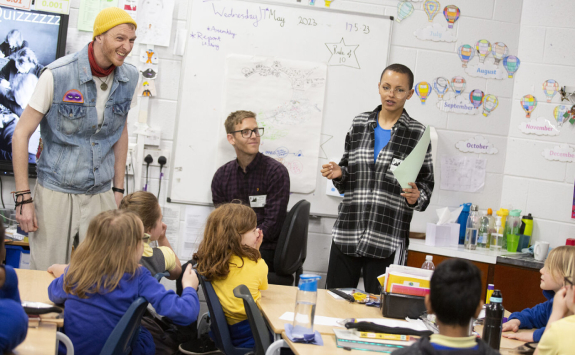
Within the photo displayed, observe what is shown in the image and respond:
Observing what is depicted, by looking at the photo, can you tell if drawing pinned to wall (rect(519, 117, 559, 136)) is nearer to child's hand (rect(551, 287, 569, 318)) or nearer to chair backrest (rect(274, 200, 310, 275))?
chair backrest (rect(274, 200, 310, 275))

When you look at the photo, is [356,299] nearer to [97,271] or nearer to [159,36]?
[97,271]

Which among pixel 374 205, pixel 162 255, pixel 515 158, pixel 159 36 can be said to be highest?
pixel 159 36

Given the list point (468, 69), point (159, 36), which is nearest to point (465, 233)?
point (468, 69)

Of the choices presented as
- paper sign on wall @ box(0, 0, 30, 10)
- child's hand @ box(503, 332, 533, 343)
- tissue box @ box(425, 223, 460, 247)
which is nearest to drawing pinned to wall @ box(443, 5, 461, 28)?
tissue box @ box(425, 223, 460, 247)

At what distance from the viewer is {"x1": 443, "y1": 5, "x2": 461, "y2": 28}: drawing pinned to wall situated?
3969 mm

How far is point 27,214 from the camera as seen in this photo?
2.55m

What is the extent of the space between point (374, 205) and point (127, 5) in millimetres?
2104

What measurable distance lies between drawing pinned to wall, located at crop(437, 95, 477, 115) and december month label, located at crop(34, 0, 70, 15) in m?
2.62

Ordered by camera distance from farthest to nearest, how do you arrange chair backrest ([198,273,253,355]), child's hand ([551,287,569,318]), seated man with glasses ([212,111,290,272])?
1. seated man with glasses ([212,111,290,272])
2. chair backrest ([198,273,253,355])
3. child's hand ([551,287,569,318])

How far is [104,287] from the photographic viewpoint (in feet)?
6.10

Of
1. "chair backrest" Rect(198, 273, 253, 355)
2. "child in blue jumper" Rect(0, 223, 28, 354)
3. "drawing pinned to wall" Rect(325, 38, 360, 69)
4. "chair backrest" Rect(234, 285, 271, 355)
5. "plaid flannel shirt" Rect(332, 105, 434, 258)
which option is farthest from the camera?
"drawing pinned to wall" Rect(325, 38, 360, 69)

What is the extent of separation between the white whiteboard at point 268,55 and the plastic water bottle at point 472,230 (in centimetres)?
91

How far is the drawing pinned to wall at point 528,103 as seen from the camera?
3991 millimetres

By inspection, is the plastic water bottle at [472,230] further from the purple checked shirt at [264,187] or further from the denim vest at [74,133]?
the denim vest at [74,133]
